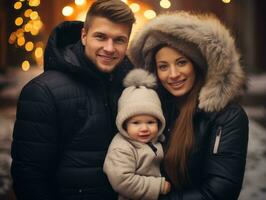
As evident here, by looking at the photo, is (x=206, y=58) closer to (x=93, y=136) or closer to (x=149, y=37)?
(x=149, y=37)

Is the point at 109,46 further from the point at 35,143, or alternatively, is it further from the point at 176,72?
the point at 35,143

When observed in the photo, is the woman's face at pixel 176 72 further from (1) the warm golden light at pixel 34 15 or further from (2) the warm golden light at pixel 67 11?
(1) the warm golden light at pixel 34 15

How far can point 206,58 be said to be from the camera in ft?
7.95

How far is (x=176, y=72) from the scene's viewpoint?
2.45 metres

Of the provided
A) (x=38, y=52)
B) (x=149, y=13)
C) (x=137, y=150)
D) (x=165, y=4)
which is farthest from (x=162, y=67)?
(x=38, y=52)

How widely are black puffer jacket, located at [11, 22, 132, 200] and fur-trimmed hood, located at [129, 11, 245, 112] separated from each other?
494mm

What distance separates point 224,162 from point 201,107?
1.06 feet

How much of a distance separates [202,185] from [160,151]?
294mm

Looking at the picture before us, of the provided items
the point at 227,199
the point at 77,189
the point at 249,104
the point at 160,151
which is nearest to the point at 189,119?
the point at 160,151

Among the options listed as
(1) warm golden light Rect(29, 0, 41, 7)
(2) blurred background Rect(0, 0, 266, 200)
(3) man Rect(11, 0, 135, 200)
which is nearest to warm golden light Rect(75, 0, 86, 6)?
(2) blurred background Rect(0, 0, 266, 200)

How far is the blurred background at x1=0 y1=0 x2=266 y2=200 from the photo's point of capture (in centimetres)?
363

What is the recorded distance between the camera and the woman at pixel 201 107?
2303mm

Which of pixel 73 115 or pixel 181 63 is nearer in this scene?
pixel 73 115

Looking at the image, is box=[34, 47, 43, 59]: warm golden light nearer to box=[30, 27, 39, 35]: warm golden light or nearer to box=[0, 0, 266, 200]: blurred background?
box=[0, 0, 266, 200]: blurred background
